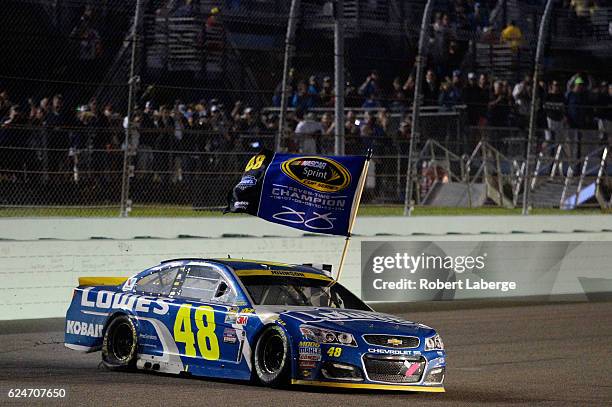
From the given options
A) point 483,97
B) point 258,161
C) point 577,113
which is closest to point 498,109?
point 483,97

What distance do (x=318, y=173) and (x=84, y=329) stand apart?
9.34 feet

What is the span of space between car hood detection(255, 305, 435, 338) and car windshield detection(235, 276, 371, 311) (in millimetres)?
235

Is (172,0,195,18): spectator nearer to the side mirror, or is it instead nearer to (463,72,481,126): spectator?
(463,72,481,126): spectator

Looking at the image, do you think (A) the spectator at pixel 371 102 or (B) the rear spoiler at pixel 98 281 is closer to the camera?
(B) the rear spoiler at pixel 98 281

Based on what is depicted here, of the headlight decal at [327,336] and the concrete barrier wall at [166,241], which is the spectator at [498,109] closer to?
the concrete barrier wall at [166,241]

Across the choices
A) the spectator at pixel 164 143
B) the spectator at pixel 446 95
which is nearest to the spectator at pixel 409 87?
A: the spectator at pixel 446 95

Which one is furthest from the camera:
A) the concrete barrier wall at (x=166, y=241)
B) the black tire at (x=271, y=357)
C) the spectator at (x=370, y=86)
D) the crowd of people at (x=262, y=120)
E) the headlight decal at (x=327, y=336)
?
the spectator at (x=370, y=86)

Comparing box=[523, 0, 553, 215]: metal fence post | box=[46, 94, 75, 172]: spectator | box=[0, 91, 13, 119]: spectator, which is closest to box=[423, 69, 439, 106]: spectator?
box=[523, 0, 553, 215]: metal fence post

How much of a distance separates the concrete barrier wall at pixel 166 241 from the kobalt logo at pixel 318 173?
407 cm

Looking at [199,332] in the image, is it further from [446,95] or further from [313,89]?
[446,95]

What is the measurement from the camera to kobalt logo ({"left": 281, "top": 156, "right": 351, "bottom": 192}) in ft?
41.7

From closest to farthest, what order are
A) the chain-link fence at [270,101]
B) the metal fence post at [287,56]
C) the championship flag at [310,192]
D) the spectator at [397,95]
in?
the championship flag at [310,192], the chain-link fence at [270,101], the metal fence post at [287,56], the spectator at [397,95]

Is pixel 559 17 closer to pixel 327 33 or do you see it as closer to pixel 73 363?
pixel 327 33

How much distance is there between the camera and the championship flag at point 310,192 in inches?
500
